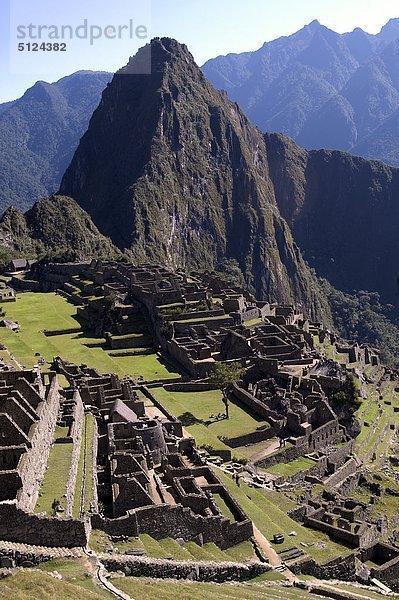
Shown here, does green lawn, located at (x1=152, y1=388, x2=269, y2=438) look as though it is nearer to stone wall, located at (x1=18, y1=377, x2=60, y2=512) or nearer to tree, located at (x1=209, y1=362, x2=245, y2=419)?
tree, located at (x1=209, y1=362, x2=245, y2=419)

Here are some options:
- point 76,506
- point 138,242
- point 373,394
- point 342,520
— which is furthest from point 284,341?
point 138,242

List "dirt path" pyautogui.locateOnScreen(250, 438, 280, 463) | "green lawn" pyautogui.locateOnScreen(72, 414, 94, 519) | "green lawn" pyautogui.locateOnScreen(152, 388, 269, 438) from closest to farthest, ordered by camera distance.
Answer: "green lawn" pyautogui.locateOnScreen(72, 414, 94, 519)
"dirt path" pyautogui.locateOnScreen(250, 438, 280, 463)
"green lawn" pyautogui.locateOnScreen(152, 388, 269, 438)

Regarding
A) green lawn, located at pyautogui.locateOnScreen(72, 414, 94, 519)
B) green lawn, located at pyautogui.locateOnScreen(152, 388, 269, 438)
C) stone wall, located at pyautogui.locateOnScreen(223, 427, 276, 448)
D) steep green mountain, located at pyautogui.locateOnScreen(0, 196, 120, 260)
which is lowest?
stone wall, located at pyautogui.locateOnScreen(223, 427, 276, 448)

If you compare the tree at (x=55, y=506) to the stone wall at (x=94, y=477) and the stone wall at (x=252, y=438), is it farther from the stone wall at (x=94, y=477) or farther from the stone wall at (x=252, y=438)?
the stone wall at (x=252, y=438)

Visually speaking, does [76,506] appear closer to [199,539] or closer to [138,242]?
[199,539]

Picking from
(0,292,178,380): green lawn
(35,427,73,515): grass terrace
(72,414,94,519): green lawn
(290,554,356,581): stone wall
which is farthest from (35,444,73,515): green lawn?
(0,292,178,380): green lawn

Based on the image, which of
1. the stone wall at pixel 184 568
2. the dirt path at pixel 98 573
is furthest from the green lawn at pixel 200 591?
the stone wall at pixel 184 568
